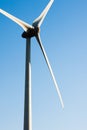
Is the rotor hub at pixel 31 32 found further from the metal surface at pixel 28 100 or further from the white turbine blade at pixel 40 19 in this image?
the metal surface at pixel 28 100

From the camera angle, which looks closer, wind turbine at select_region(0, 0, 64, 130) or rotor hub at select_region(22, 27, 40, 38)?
wind turbine at select_region(0, 0, 64, 130)

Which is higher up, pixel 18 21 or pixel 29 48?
pixel 18 21

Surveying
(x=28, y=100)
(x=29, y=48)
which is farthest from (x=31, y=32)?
(x=28, y=100)

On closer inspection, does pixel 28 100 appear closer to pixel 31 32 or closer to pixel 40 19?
pixel 31 32

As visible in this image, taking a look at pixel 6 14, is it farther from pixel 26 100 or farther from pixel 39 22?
pixel 26 100

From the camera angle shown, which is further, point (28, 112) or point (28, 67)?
point (28, 67)

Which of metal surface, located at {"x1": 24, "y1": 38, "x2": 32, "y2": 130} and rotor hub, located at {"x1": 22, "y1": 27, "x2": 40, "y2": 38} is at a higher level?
rotor hub, located at {"x1": 22, "y1": 27, "x2": 40, "y2": 38}

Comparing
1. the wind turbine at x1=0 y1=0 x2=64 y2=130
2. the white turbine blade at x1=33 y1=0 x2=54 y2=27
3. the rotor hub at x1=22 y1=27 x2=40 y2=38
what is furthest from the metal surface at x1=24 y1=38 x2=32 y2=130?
the white turbine blade at x1=33 y1=0 x2=54 y2=27

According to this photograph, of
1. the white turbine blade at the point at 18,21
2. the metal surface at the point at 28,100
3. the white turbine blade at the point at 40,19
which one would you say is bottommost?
the metal surface at the point at 28,100

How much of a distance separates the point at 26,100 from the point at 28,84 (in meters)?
1.82

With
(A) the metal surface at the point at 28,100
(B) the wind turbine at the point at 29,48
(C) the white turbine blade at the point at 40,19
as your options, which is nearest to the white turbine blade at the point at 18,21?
(B) the wind turbine at the point at 29,48

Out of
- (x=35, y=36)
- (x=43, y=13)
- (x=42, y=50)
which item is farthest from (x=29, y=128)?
(x=43, y=13)

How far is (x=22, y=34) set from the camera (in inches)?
1362

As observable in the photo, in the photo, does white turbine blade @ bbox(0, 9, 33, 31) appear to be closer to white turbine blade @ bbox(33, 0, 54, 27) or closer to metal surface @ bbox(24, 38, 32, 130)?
white turbine blade @ bbox(33, 0, 54, 27)
